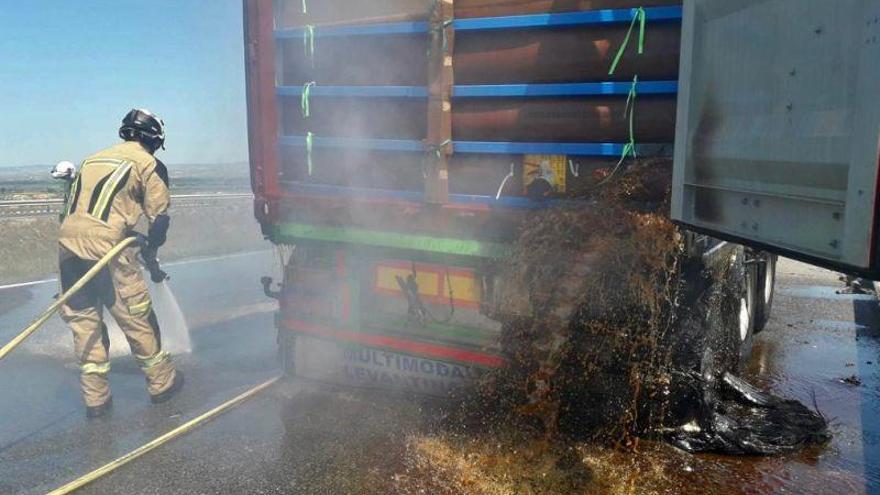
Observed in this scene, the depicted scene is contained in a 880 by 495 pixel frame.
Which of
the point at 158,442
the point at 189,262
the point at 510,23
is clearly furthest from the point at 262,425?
the point at 189,262

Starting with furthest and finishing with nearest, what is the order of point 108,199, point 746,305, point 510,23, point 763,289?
point 763,289 → point 746,305 → point 108,199 → point 510,23

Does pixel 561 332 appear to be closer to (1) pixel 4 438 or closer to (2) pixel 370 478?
(2) pixel 370 478

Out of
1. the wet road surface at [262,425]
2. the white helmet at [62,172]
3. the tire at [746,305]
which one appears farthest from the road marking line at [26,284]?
the tire at [746,305]

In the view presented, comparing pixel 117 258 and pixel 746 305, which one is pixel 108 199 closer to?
pixel 117 258

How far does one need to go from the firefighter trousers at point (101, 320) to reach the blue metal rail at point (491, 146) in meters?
1.44

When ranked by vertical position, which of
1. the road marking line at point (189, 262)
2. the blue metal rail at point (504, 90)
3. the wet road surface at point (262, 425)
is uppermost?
the blue metal rail at point (504, 90)

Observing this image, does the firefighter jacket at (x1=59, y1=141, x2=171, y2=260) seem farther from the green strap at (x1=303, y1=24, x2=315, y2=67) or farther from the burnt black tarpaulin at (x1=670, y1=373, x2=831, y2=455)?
the burnt black tarpaulin at (x1=670, y1=373, x2=831, y2=455)

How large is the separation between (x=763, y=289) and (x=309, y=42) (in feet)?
14.9

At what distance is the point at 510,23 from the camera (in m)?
3.04

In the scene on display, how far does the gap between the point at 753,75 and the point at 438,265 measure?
185 centimetres

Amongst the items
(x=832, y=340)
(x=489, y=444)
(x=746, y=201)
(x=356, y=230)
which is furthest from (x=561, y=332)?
(x=832, y=340)

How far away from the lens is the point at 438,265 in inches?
134

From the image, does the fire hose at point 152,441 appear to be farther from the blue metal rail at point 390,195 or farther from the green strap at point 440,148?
the green strap at point 440,148

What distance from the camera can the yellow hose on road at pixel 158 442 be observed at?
2.85 meters
